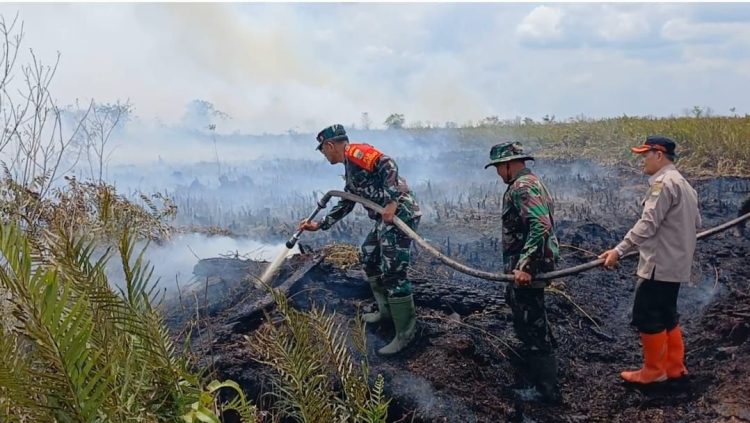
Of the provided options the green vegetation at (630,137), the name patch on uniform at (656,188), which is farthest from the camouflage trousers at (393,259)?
the green vegetation at (630,137)

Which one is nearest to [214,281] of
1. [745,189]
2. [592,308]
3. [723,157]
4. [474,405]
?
[474,405]

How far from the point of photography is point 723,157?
479 inches

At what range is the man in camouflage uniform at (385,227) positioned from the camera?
500 cm

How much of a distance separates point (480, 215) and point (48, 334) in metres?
9.01

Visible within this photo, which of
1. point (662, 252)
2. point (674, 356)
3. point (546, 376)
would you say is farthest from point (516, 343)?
point (662, 252)

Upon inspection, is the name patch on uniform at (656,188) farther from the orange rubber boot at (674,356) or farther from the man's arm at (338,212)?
the man's arm at (338,212)

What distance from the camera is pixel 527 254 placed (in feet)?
14.1

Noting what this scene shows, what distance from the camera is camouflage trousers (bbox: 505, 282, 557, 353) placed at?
180 inches

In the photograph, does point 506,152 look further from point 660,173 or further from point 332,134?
point 332,134

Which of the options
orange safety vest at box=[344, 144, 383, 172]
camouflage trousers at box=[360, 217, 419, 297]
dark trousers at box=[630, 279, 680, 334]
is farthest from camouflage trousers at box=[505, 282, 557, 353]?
orange safety vest at box=[344, 144, 383, 172]

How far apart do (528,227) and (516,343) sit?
1.30m

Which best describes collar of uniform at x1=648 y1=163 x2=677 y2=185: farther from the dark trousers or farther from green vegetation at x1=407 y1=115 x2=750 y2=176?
green vegetation at x1=407 y1=115 x2=750 y2=176

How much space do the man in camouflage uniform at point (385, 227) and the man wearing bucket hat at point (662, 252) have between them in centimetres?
155

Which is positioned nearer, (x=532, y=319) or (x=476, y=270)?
(x=532, y=319)
